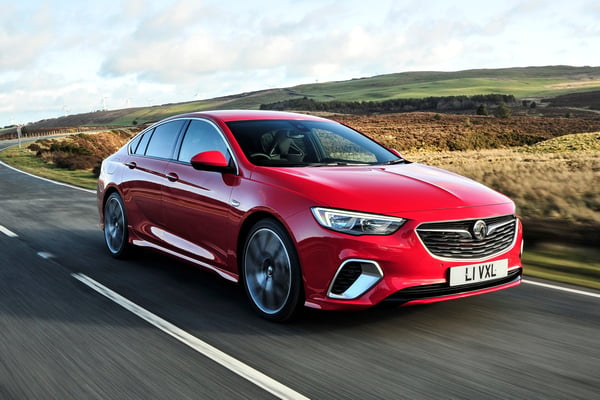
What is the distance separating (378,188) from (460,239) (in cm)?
66

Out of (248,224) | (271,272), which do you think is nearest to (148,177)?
(248,224)

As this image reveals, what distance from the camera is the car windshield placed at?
5543 millimetres

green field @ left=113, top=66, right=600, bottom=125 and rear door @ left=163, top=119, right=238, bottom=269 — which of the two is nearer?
rear door @ left=163, top=119, right=238, bottom=269

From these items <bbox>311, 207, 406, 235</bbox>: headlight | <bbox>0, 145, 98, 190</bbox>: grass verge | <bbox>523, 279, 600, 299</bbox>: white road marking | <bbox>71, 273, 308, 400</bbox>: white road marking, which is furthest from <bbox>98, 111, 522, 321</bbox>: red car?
<bbox>0, 145, 98, 190</bbox>: grass verge

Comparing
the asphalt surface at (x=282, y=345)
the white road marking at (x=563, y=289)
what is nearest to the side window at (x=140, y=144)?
the asphalt surface at (x=282, y=345)

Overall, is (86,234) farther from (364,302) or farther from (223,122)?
(364,302)

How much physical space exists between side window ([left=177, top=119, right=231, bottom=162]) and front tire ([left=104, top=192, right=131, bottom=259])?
1391mm

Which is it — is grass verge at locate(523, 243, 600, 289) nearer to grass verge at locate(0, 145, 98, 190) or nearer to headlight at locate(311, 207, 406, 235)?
headlight at locate(311, 207, 406, 235)

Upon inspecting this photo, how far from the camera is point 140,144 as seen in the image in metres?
7.23

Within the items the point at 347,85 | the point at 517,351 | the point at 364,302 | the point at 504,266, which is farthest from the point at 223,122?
the point at 347,85

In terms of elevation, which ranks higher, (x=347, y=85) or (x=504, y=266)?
(x=347, y=85)

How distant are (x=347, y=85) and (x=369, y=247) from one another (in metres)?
149

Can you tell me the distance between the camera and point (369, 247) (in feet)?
14.2

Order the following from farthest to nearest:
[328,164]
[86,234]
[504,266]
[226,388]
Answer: [86,234]
[328,164]
[504,266]
[226,388]
